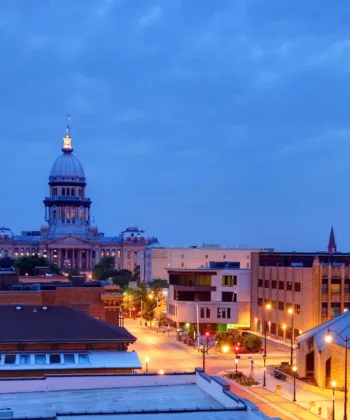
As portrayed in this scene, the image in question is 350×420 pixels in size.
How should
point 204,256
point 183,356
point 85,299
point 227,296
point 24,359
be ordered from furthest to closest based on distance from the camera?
point 204,256 < point 227,296 < point 183,356 < point 85,299 < point 24,359

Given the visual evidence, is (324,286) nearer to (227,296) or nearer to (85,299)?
(227,296)

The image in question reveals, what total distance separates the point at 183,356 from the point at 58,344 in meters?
32.1

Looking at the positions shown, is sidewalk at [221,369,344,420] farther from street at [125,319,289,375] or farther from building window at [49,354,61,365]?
building window at [49,354,61,365]

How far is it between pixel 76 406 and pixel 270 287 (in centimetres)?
7599

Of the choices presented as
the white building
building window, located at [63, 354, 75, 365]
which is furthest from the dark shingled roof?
the white building

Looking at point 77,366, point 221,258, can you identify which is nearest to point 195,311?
point 221,258

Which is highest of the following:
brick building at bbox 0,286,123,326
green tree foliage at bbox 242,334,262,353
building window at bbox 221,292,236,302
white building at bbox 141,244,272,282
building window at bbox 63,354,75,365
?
white building at bbox 141,244,272,282

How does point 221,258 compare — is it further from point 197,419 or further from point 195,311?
point 197,419

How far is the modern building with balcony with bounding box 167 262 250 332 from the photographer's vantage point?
110125 millimetres

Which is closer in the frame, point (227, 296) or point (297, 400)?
point (297, 400)

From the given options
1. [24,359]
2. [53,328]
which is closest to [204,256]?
[53,328]

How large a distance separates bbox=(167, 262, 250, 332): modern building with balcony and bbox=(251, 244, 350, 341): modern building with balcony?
194 cm

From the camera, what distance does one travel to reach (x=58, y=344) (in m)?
52.9

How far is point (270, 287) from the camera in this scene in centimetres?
10375
